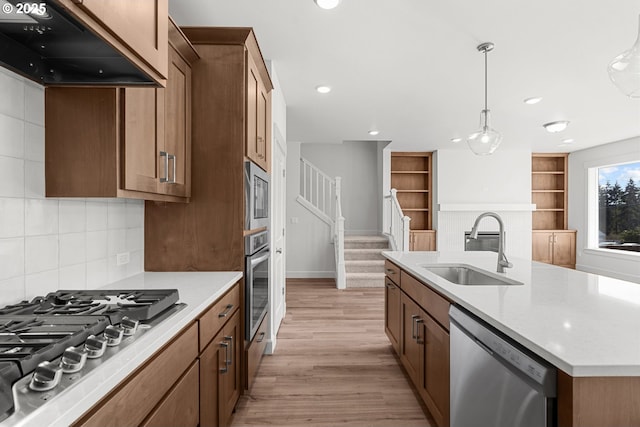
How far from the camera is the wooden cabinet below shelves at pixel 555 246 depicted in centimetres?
774

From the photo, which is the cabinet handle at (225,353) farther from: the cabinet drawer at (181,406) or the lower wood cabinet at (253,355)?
the lower wood cabinet at (253,355)

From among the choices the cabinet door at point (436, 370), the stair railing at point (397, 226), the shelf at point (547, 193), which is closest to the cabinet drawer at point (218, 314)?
the cabinet door at point (436, 370)

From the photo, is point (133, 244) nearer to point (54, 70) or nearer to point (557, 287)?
point (54, 70)

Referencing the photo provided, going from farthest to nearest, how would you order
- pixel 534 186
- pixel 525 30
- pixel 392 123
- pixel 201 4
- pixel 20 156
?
pixel 534 186 < pixel 392 123 < pixel 525 30 < pixel 201 4 < pixel 20 156

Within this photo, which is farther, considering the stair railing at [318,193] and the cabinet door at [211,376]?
the stair railing at [318,193]

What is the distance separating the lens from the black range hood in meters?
1.02

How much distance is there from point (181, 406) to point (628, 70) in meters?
2.41

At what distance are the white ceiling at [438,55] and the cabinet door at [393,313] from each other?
1.94 metres

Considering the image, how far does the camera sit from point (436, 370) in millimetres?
1910

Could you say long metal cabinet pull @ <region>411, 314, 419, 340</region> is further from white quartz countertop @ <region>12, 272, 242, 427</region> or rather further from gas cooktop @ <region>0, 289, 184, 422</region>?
gas cooktop @ <region>0, 289, 184, 422</region>

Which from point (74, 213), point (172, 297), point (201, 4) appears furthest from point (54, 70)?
point (201, 4)

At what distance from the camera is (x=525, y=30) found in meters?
2.62

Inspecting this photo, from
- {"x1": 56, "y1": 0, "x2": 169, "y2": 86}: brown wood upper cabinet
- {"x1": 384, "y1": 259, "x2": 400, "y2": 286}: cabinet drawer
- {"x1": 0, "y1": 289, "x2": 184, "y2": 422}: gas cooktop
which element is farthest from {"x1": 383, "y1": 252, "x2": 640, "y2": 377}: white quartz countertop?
{"x1": 56, "y1": 0, "x2": 169, "y2": 86}: brown wood upper cabinet

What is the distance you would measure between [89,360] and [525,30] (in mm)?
3145
